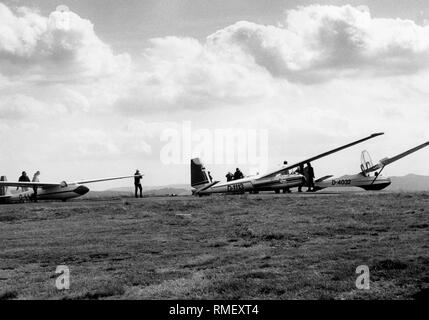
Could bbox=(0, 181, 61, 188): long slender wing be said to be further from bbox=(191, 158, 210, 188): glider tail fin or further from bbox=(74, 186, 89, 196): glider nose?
bbox=(191, 158, 210, 188): glider tail fin

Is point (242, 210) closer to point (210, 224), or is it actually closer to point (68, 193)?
point (210, 224)

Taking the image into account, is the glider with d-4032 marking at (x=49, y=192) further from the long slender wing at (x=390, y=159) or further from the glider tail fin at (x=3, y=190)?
the long slender wing at (x=390, y=159)

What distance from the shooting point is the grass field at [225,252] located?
7758mm

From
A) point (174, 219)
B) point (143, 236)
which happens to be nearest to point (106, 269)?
point (143, 236)

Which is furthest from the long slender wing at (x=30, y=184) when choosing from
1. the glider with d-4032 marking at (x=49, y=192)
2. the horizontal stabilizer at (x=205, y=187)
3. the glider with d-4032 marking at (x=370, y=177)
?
the glider with d-4032 marking at (x=370, y=177)

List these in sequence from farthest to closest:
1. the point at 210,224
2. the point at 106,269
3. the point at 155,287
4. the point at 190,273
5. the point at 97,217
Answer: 1. the point at 97,217
2. the point at 210,224
3. the point at 106,269
4. the point at 190,273
5. the point at 155,287

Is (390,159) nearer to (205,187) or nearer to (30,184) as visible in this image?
(205,187)

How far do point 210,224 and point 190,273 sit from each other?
816cm

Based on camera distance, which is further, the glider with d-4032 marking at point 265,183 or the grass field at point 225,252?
the glider with d-4032 marking at point 265,183

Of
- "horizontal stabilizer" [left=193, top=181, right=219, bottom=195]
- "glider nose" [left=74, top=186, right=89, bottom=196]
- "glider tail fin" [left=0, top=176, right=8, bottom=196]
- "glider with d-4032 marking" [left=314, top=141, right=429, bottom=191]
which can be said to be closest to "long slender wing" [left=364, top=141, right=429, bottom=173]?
"glider with d-4032 marking" [left=314, top=141, right=429, bottom=191]

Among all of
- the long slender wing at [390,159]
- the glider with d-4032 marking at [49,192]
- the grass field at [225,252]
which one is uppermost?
the long slender wing at [390,159]

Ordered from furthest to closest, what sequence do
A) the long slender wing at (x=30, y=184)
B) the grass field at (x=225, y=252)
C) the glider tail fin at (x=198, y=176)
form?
the glider tail fin at (x=198, y=176), the long slender wing at (x=30, y=184), the grass field at (x=225, y=252)
